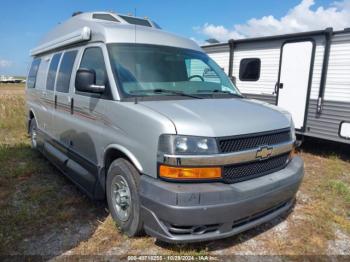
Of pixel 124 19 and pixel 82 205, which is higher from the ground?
pixel 124 19

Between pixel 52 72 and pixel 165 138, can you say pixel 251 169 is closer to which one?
pixel 165 138

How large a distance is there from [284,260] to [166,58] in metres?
2.72

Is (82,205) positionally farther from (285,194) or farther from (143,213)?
(285,194)

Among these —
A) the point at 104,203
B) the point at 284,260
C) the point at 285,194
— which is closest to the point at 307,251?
the point at 284,260

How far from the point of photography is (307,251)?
3373 millimetres

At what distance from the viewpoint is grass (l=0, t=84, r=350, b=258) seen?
10.9ft

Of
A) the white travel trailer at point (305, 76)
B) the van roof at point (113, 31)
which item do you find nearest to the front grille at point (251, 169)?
the van roof at point (113, 31)

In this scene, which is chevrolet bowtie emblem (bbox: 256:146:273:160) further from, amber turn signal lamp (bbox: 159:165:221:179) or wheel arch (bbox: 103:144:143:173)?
wheel arch (bbox: 103:144:143:173)

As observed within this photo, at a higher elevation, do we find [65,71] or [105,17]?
[105,17]

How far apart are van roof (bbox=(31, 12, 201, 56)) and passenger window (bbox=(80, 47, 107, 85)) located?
148 mm

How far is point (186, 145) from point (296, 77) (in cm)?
560

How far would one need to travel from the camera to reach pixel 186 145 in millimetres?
2766

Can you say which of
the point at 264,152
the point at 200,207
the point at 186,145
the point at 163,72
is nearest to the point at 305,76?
the point at 163,72

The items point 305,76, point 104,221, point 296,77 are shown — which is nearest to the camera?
point 104,221
